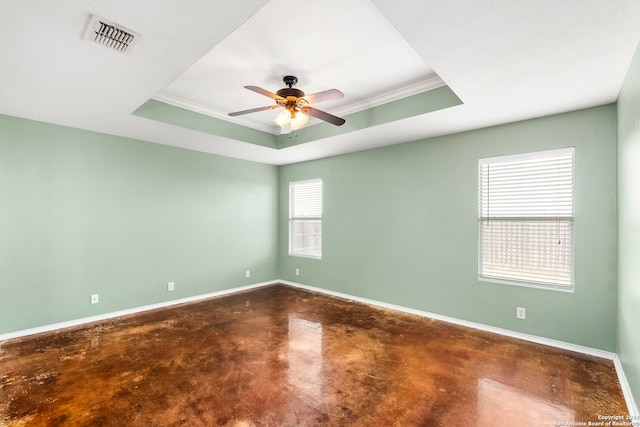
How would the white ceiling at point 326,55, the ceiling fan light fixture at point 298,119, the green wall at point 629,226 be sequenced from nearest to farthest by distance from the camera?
the white ceiling at point 326,55 → the green wall at point 629,226 → the ceiling fan light fixture at point 298,119

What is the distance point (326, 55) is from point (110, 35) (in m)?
1.61

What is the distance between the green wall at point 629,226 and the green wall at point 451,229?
271 mm

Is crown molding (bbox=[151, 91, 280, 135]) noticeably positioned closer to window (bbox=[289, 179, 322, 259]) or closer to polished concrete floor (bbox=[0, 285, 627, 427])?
window (bbox=[289, 179, 322, 259])

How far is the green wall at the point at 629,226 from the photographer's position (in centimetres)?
193

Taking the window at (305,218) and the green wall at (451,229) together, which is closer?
the green wall at (451,229)

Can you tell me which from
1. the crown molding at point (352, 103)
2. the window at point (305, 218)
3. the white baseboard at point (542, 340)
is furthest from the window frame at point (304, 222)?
the crown molding at point (352, 103)

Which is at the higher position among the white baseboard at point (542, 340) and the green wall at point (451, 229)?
the green wall at point (451, 229)

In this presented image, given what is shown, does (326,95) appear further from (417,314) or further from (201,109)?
(417,314)

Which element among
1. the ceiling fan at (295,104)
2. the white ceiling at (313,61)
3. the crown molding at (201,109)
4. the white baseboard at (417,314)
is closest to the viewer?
the white ceiling at (313,61)

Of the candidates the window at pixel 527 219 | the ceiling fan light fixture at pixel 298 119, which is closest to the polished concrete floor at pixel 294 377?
the window at pixel 527 219

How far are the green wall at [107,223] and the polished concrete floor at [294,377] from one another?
1.76ft

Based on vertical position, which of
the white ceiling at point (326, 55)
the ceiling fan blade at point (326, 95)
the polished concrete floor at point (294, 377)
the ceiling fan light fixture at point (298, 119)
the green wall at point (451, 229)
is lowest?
the polished concrete floor at point (294, 377)

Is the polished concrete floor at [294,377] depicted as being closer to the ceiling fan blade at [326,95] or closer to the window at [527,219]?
the window at [527,219]

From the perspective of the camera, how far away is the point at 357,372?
254 cm
